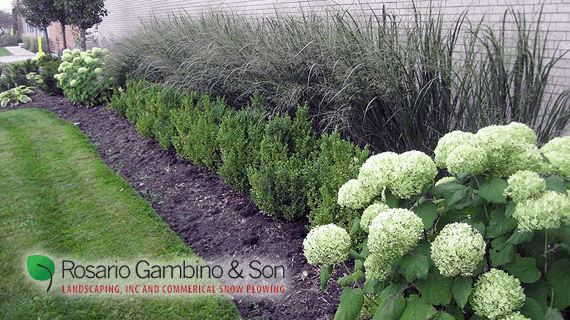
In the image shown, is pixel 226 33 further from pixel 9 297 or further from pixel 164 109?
pixel 9 297

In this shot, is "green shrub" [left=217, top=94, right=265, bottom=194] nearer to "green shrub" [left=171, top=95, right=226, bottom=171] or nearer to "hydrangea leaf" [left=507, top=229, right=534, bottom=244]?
Result: "green shrub" [left=171, top=95, right=226, bottom=171]

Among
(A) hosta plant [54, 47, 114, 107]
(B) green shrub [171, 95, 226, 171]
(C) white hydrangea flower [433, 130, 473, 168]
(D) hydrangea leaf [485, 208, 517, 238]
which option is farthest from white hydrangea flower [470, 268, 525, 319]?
Result: (A) hosta plant [54, 47, 114, 107]

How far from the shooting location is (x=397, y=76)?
392 centimetres

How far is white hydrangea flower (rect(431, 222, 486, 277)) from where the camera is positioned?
1350 mm

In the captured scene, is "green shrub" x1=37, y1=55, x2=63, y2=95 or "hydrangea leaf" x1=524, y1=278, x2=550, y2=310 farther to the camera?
"green shrub" x1=37, y1=55, x2=63, y2=95

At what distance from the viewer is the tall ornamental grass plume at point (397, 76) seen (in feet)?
12.0

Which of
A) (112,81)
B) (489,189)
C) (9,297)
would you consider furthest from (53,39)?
(489,189)

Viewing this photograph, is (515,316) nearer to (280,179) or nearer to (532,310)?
(532,310)

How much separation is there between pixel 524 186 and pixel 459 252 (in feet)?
0.83

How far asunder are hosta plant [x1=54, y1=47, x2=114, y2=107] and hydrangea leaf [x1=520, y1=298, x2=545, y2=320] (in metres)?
7.26

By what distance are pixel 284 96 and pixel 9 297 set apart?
2588 millimetres

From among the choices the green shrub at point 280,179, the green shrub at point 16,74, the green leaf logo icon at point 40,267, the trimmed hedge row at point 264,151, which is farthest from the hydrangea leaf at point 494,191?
the green shrub at point 16,74

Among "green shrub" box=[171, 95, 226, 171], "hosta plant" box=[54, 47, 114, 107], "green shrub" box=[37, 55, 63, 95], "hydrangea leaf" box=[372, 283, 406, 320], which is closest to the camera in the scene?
"hydrangea leaf" box=[372, 283, 406, 320]

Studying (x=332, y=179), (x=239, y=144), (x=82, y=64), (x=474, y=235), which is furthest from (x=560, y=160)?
(x=82, y=64)
